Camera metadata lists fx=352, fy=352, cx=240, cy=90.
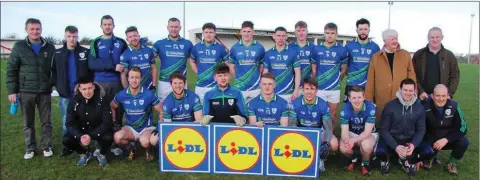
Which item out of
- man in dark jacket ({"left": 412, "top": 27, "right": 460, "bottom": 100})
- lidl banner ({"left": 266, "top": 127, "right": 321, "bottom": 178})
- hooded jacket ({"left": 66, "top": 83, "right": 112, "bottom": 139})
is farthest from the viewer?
man in dark jacket ({"left": 412, "top": 27, "right": 460, "bottom": 100})

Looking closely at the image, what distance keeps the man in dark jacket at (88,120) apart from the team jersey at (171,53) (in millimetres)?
1260

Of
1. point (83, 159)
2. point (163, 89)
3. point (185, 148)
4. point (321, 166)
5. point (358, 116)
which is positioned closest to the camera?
point (185, 148)

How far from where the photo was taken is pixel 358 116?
4512mm

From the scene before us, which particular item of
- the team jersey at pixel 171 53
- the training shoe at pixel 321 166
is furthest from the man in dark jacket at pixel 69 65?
the training shoe at pixel 321 166

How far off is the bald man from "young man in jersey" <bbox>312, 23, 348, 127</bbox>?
4.69 ft

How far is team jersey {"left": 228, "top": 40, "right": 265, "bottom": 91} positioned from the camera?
5.50 m

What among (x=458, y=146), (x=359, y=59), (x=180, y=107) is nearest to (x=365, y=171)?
(x=458, y=146)

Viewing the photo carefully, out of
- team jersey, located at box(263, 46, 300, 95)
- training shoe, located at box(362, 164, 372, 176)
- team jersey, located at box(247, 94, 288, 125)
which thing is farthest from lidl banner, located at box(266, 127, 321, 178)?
team jersey, located at box(263, 46, 300, 95)

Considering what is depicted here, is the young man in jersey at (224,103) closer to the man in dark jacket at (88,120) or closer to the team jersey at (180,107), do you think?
the team jersey at (180,107)

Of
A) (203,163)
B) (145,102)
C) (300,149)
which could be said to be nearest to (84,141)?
(145,102)

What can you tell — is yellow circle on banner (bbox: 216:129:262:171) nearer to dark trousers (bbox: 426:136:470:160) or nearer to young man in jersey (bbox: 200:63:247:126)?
young man in jersey (bbox: 200:63:247:126)

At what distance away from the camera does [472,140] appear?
611 centimetres

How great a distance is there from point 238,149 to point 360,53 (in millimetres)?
2467

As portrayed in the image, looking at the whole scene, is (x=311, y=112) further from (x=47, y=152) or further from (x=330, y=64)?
(x=47, y=152)
